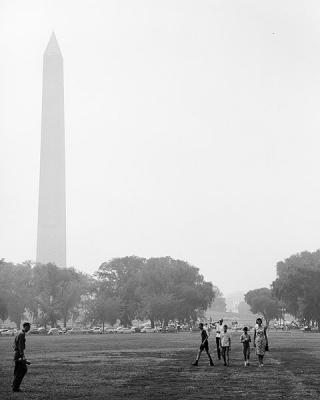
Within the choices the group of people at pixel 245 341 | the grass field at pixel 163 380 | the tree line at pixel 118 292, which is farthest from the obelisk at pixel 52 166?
the group of people at pixel 245 341

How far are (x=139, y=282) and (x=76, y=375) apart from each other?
9427 centimetres

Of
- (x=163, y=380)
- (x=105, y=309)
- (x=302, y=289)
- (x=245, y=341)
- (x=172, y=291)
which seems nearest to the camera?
(x=163, y=380)

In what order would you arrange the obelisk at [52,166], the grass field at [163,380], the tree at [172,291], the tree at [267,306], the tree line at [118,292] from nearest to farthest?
the grass field at [163,380] < the tree at [172,291] < the tree line at [118,292] < the tree at [267,306] < the obelisk at [52,166]

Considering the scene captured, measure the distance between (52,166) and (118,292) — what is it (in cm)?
7549

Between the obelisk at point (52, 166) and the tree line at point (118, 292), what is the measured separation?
150ft

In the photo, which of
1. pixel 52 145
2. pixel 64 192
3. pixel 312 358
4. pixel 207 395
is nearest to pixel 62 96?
pixel 52 145

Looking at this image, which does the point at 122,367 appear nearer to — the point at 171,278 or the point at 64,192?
the point at 171,278

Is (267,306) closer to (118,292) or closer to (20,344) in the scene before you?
(118,292)

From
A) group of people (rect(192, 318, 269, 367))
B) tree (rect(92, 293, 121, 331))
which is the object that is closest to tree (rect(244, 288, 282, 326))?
tree (rect(92, 293, 121, 331))

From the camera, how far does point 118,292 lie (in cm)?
12044

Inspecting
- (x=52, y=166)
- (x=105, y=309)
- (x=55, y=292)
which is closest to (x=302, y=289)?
(x=105, y=309)

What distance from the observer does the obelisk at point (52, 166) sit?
172m

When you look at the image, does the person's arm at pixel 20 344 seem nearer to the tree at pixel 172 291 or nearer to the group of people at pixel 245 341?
the group of people at pixel 245 341

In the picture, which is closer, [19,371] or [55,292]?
[19,371]
